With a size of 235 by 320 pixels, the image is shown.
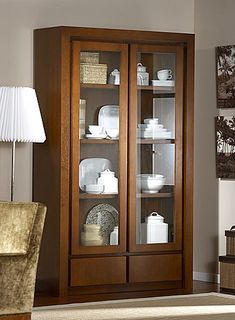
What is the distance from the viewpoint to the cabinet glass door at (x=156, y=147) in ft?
23.5

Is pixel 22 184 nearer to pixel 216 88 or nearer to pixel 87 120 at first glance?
pixel 87 120

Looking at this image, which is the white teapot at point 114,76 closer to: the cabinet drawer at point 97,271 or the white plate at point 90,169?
the white plate at point 90,169

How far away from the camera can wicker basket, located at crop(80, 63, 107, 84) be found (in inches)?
274

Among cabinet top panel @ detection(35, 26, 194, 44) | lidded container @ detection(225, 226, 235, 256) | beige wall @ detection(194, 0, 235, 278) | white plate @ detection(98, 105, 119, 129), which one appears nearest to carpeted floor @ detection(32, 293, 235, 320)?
lidded container @ detection(225, 226, 235, 256)

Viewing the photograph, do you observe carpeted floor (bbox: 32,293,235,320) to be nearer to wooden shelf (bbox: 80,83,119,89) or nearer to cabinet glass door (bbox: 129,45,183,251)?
cabinet glass door (bbox: 129,45,183,251)

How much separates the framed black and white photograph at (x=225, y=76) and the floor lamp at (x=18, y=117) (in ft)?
5.74

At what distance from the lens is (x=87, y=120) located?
7004mm

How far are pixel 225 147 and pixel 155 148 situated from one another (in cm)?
72

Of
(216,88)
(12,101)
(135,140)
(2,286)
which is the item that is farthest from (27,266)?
(216,88)

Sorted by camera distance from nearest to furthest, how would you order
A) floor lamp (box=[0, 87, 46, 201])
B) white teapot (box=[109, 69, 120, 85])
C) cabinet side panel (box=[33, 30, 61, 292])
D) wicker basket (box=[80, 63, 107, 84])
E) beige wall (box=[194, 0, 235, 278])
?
floor lamp (box=[0, 87, 46, 201]) → cabinet side panel (box=[33, 30, 61, 292]) → wicker basket (box=[80, 63, 107, 84]) → white teapot (box=[109, 69, 120, 85]) → beige wall (box=[194, 0, 235, 278])

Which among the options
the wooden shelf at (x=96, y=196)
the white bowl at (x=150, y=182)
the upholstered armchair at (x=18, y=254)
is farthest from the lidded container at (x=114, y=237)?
the upholstered armchair at (x=18, y=254)

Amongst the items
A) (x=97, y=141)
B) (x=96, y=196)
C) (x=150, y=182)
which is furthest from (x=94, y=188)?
(x=150, y=182)

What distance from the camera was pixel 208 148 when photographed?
7836 millimetres

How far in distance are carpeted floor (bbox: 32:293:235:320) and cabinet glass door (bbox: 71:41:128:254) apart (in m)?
0.63
